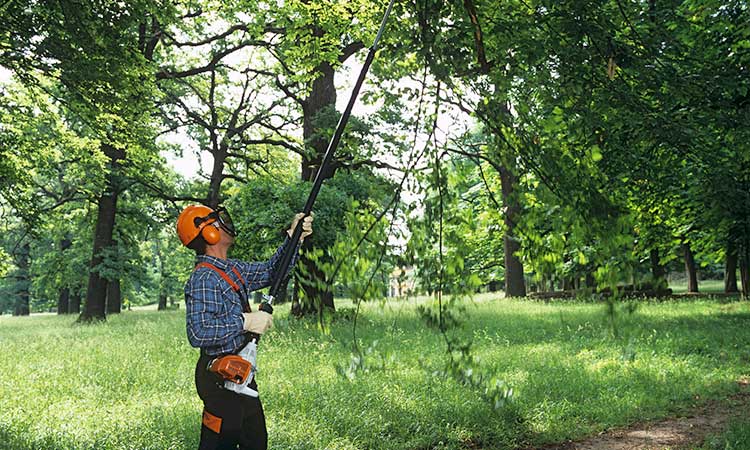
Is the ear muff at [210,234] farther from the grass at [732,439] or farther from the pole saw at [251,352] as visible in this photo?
the grass at [732,439]

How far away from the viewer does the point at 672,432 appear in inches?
258

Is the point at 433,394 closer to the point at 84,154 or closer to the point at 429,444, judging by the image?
the point at 429,444

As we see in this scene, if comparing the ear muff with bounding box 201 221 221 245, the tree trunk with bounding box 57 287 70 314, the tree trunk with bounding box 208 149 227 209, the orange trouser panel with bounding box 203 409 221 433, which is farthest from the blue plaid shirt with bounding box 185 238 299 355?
the tree trunk with bounding box 57 287 70 314

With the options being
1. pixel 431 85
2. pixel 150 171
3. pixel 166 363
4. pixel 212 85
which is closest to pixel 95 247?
pixel 150 171

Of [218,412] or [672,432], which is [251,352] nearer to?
[218,412]

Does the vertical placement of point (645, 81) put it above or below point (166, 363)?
above

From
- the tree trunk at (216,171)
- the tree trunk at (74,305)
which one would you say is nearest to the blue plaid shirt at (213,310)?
the tree trunk at (216,171)

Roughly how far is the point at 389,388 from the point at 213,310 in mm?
4632

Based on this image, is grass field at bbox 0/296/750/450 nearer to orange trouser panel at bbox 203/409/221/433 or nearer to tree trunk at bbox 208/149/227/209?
orange trouser panel at bbox 203/409/221/433

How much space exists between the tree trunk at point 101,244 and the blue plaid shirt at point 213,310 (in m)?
19.5

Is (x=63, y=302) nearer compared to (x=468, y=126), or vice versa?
(x=468, y=126)

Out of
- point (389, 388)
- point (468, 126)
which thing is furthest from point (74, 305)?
point (468, 126)

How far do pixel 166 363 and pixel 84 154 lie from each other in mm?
10326

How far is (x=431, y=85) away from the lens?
12.4ft
